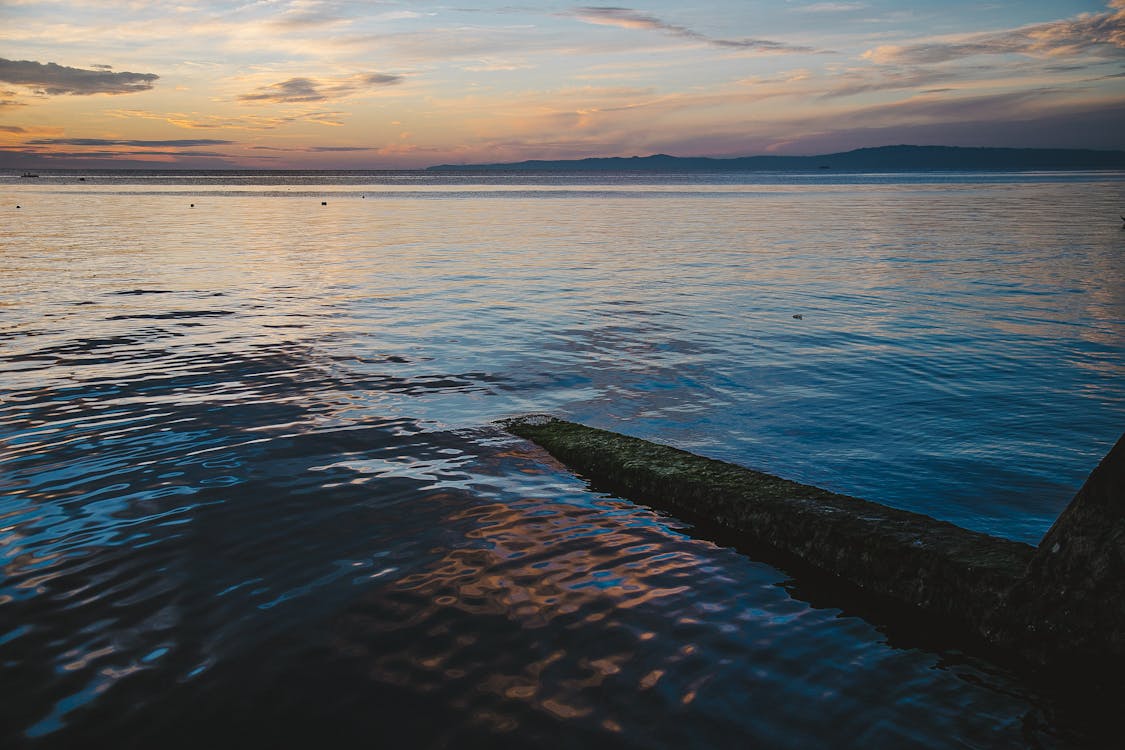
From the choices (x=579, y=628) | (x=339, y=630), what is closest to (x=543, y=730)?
(x=579, y=628)

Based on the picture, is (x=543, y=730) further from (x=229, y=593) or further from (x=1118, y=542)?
(x=1118, y=542)

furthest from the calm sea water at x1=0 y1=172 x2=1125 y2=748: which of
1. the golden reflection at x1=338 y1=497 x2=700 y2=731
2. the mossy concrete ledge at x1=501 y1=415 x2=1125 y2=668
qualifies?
the mossy concrete ledge at x1=501 y1=415 x2=1125 y2=668

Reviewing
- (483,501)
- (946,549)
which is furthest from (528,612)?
(946,549)

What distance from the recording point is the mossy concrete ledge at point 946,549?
6.29 metres

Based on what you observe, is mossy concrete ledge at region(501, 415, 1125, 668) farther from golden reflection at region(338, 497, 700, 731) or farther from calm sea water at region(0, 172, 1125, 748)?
golden reflection at region(338, 497, 700, 731)

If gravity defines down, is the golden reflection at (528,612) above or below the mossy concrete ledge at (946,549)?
below

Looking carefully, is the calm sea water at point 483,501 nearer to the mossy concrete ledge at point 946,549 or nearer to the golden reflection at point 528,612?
the golden reflection at point 528,612

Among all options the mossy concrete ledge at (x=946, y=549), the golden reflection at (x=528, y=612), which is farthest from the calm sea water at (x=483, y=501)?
the mossy concrete ledge at (x=946, y=549)

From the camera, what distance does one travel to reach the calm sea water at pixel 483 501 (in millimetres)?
6047

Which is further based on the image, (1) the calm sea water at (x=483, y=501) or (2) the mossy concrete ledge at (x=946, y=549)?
(2) the mossy concrete ledge at (x=946, y=549)

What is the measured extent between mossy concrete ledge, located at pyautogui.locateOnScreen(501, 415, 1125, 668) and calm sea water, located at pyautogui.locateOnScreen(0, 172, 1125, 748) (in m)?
0.47

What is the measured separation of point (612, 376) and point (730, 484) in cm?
804

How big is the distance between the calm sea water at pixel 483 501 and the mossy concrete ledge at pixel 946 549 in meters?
0.47

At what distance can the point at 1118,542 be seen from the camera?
617cm
